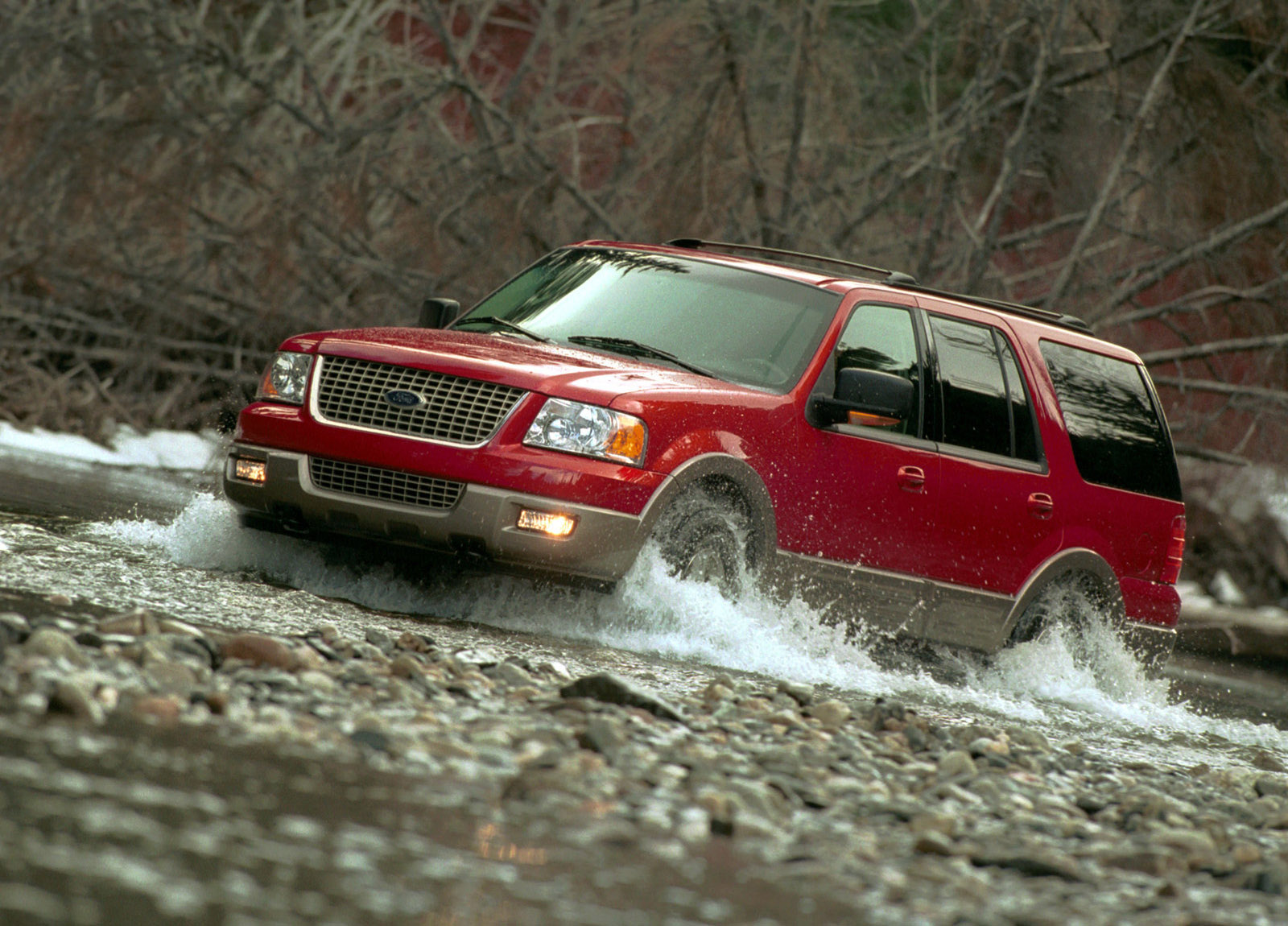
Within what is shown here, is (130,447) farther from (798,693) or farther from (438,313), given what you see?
(798,693)

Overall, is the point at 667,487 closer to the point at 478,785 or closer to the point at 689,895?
the point at 478,785

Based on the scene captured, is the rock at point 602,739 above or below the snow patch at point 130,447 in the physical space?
above

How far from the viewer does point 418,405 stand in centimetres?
706

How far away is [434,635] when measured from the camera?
669cm

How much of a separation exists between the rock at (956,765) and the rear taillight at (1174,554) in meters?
4.32

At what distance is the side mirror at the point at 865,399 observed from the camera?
7.62 m

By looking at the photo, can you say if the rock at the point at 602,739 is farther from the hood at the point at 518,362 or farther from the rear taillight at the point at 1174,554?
the rear taillight at the point at 1174,554

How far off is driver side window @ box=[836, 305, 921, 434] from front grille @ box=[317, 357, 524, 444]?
1.80 meters

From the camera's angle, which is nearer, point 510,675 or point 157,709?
point 157,709

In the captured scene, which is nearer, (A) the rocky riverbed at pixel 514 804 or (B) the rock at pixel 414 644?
(A) the rocky riverbed at pixel 514 804

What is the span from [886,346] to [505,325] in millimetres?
1770

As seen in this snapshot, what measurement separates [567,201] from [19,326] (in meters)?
4.89

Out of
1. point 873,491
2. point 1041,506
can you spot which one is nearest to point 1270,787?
point 873,491

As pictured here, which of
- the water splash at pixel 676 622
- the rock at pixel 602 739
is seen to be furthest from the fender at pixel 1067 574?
the rock at pixel 602 739
